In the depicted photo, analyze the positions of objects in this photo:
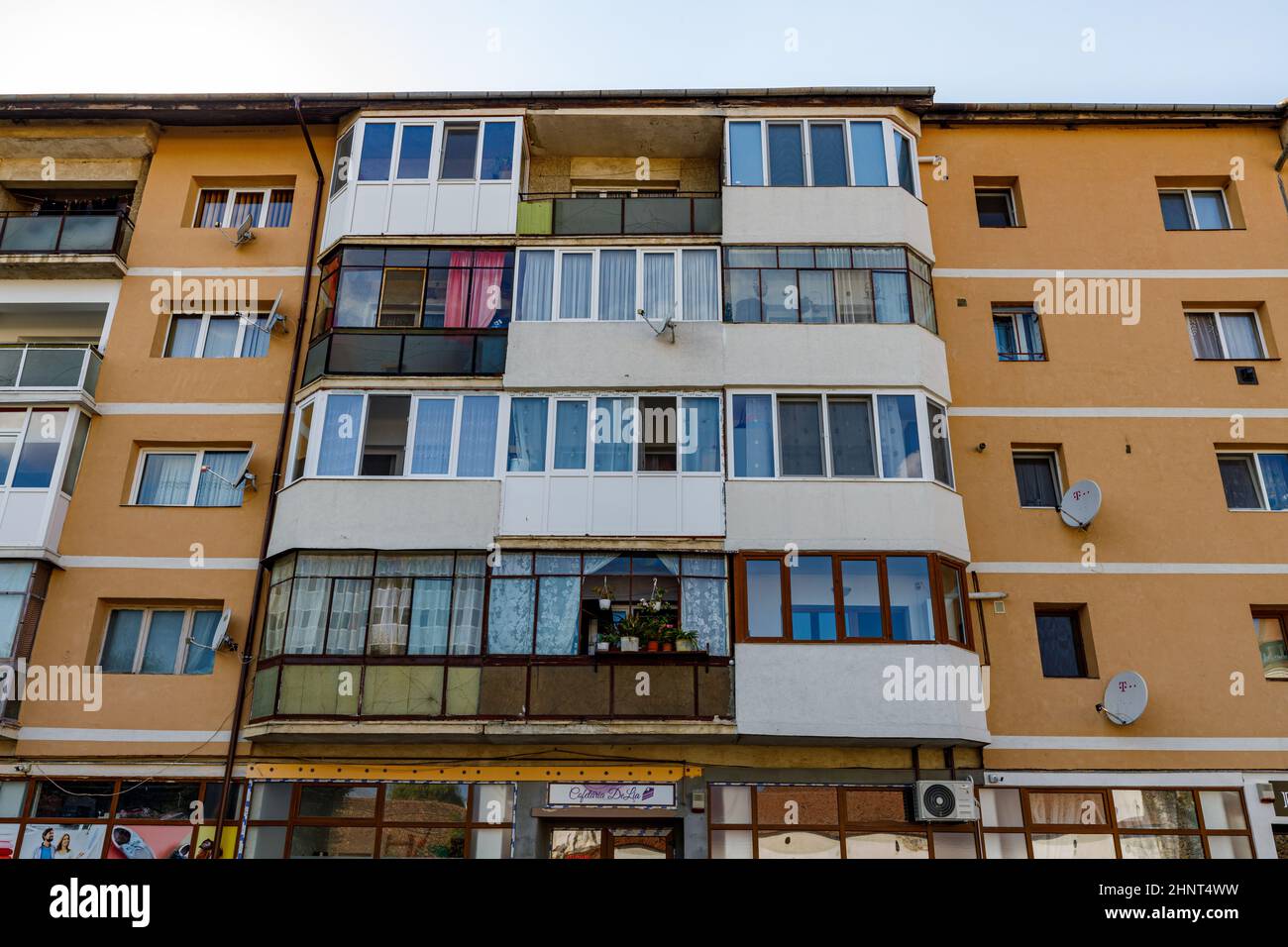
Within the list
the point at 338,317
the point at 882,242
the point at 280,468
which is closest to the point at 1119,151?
the point at 882,242

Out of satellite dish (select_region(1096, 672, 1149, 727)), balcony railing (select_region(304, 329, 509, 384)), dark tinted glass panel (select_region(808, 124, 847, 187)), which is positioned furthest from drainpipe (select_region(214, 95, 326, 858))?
satellite dish (select_region(1096, 672, 1149, 727))

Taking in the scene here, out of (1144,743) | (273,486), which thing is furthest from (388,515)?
(1144,743)

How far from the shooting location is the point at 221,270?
1769 centimetres

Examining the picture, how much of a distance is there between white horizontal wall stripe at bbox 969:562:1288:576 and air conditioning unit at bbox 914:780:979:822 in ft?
11.6

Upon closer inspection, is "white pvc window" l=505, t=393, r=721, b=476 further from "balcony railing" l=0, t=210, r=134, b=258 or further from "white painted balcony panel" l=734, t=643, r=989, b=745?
"balcony railing" l=0, t=210, r=134, b=258

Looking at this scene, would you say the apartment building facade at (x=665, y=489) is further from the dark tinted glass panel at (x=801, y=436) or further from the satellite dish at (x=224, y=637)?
the satellite dish at (x=224, y=637)

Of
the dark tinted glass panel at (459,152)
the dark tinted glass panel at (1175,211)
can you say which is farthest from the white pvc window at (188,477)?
the dark tinted glass panel at (1175,211)

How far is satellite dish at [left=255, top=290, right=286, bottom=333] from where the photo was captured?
54.8ft

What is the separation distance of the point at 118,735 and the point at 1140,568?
1638 cm

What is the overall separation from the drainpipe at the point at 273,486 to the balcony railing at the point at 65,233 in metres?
3.58

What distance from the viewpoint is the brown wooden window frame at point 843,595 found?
13.8 m

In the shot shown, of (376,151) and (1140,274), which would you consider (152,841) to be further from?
(1140,274)
